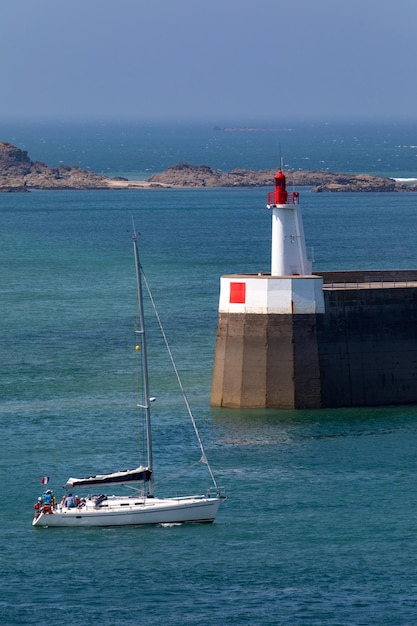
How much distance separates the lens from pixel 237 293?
2078 inches

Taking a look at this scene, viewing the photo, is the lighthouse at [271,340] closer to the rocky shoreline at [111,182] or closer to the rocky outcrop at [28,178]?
the rocky shoreline at [111,182]

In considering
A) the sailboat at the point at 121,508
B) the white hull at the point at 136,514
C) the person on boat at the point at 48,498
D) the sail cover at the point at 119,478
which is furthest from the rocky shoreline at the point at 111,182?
the person on boat at the point at 48,498

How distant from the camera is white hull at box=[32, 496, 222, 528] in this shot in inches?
1646

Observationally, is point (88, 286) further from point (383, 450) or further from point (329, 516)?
point (329, 516)

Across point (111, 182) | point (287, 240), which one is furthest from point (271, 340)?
point (111, 182)

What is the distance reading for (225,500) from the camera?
143 ft

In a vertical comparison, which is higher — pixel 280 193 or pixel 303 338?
pixel 280 193

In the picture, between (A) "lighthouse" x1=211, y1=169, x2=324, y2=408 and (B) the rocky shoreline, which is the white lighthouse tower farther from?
(B) the rocky shoreline

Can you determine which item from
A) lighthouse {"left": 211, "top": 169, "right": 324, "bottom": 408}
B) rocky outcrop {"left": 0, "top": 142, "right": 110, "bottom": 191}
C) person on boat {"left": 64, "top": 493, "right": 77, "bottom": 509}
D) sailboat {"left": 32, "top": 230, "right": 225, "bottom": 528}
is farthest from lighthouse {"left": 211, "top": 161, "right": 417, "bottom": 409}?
rocky outcrop {"left": 0, "top": 142, "right": 110, "bottom": 191}

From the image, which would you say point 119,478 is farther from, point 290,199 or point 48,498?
point 290,199

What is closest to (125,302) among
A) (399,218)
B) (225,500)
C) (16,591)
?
(225,500)

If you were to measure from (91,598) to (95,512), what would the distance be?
16.9 feet

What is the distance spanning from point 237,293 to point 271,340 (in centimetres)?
187

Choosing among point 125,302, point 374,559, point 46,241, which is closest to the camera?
point 374,559
